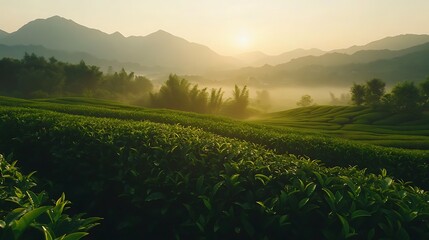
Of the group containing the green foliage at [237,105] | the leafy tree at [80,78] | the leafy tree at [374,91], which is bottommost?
the green foliage at [237,105]

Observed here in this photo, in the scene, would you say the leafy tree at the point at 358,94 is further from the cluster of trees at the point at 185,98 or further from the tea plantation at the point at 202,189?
the tea plantation at the point at 202,189

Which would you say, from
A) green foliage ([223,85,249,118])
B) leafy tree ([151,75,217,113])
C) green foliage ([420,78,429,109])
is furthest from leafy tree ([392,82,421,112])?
leafy tree ([151,75,217,113])

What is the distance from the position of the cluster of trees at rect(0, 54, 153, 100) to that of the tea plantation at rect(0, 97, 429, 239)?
76508mm

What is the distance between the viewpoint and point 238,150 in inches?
325

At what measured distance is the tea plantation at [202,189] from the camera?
521cm

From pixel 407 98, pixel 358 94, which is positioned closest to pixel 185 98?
pixel 358 94

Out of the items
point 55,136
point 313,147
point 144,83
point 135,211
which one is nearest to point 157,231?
point 135,211

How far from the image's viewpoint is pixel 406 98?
6078 centimetres

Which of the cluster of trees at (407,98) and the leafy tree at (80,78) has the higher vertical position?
the leafy tree at (80,78)

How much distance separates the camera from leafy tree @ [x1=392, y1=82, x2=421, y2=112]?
60.6 meters

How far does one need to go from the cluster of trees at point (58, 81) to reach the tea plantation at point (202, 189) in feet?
251

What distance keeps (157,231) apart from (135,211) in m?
0.72

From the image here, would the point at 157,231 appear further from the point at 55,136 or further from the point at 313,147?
the point at 313,147

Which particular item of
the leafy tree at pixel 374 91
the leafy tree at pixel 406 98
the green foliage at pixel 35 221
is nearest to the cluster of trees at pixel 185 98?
the leafy tree at pixel 406 98
